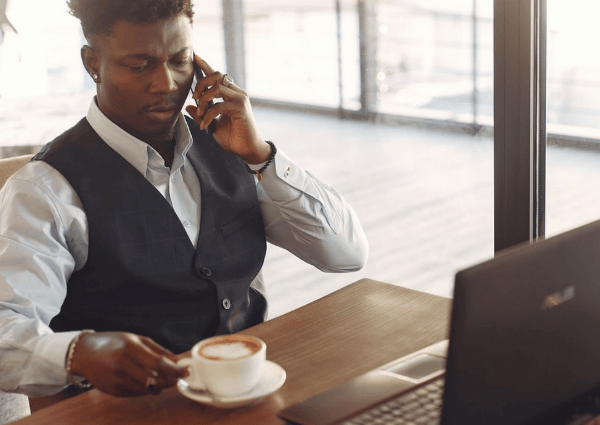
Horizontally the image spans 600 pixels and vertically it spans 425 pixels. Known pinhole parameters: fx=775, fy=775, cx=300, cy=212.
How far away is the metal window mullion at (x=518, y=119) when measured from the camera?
177cm

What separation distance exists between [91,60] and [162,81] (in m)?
0.17

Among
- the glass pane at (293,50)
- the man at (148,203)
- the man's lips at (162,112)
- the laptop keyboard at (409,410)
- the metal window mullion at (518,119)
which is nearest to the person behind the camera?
the laptop keyboard at (409,410)

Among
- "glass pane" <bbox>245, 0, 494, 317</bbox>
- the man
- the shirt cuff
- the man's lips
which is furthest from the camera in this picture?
A: "glass pane" <bbox>245, 0, 494, 317</bbox>

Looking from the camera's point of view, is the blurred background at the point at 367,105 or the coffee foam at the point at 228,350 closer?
the coffee foam at the point at 228,350

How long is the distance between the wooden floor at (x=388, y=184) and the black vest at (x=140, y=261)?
3.40 feet

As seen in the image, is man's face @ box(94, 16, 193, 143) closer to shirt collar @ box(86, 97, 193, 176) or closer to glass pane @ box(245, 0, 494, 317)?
shirt collar @ box(86, 97, 193, 176)

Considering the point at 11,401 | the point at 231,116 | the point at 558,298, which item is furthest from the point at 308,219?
the point at 558,298

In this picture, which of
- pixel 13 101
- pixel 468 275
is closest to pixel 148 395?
pixel 468 275

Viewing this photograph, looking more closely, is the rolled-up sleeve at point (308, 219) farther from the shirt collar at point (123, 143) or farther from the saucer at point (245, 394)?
the saucer at point (245, 394)

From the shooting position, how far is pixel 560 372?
90 cm

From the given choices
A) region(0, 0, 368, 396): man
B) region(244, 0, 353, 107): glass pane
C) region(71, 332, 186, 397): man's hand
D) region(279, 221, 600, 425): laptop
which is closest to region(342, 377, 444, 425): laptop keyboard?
region(279, 221, 600, 425): laptop

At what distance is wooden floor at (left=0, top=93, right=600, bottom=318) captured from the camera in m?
2.53

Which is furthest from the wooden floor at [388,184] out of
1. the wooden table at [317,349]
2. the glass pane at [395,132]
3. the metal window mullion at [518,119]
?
the wooden table at [317,349]

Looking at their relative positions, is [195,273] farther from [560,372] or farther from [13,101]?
[13,101]
